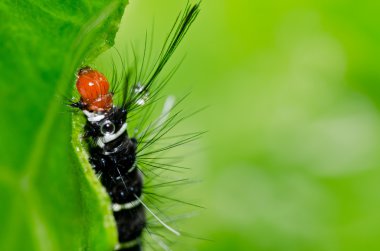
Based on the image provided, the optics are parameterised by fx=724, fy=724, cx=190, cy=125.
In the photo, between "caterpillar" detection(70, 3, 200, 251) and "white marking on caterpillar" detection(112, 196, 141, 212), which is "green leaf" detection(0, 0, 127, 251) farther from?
"white marking on caterpillar" detection(112, 196, 141, 212)

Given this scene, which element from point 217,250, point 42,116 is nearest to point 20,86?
point 42,116

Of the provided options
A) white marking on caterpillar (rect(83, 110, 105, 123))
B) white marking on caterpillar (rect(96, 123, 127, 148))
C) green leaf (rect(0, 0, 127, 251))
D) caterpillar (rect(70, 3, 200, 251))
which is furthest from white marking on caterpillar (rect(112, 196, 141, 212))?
green leaf (rect(0, 0, 127, 251))

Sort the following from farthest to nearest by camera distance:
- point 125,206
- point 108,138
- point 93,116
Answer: point 125,206, point 108,138, point 93,116

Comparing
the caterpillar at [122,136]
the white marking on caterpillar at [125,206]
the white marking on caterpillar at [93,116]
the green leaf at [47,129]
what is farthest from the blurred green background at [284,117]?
the green leaf at [47,129]

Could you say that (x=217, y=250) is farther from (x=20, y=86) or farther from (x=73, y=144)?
(x=73, y=144)

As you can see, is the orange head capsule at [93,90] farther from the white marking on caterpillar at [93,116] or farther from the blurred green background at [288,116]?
the blurred green background at [288,116]

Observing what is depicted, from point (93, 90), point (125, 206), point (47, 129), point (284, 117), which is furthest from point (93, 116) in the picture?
point (284, 117)

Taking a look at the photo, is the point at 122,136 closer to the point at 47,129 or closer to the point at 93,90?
the point at 93,90

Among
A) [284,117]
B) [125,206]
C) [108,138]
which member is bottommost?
[125,206]
